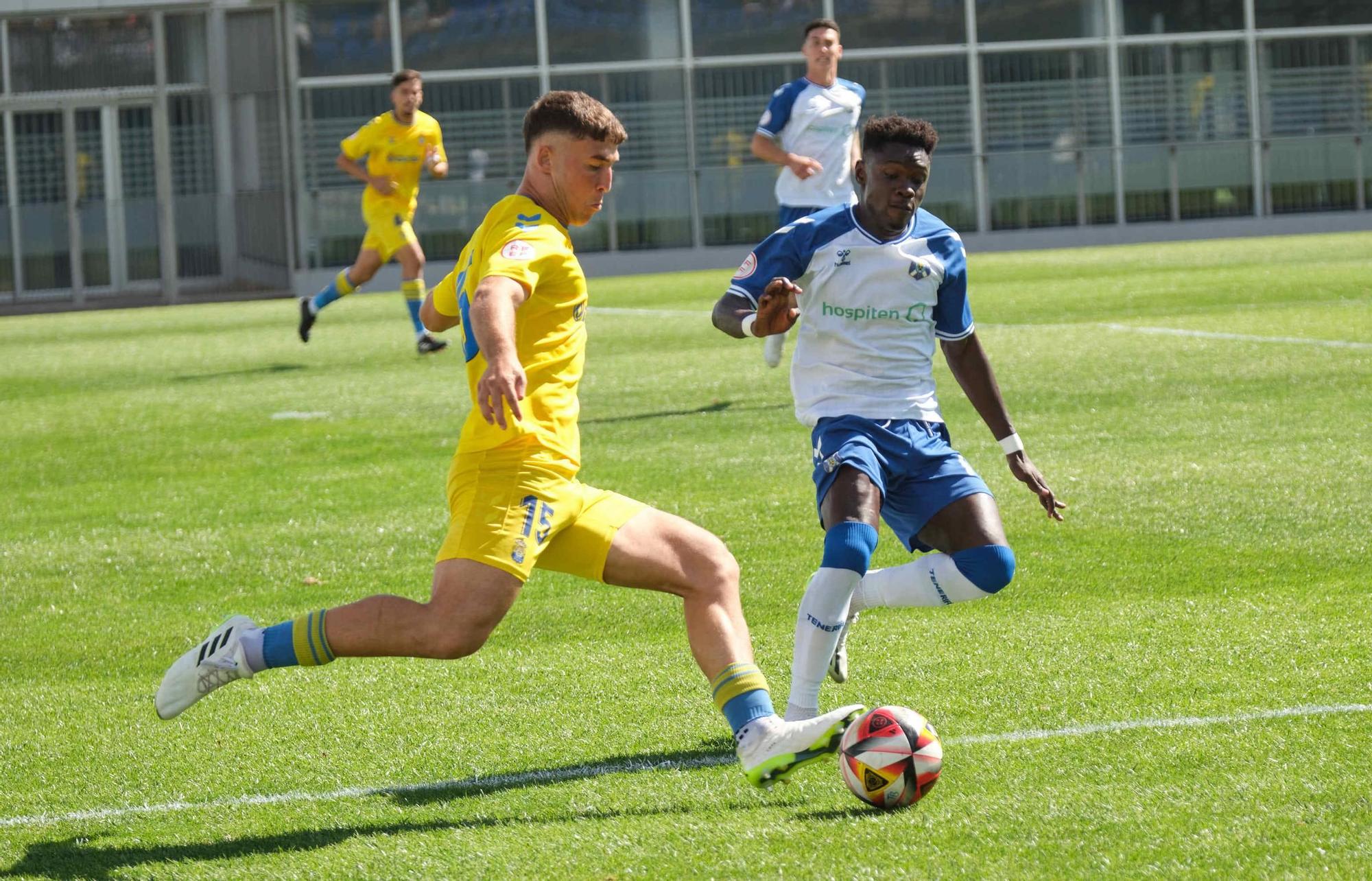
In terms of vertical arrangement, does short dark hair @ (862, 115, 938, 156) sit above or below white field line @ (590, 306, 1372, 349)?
above

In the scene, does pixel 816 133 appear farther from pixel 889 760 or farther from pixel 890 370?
pixel 889 760

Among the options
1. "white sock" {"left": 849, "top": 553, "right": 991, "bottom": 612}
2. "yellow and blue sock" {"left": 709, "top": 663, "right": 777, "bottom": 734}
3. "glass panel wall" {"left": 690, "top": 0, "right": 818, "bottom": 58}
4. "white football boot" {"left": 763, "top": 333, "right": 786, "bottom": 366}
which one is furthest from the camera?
"glass panel wall" {"left": 690, "top": 0, "right": 818, "bottom": 58}

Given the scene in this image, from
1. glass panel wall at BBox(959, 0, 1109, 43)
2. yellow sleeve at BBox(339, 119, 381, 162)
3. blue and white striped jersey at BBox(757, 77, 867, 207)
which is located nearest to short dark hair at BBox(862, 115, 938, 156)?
blue and white striped jersey at BBox(757, 77, 867, 207)

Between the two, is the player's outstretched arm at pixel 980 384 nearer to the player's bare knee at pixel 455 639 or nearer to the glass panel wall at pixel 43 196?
the player's bare knee at pixel 455 639

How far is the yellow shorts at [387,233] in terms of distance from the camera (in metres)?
16.7

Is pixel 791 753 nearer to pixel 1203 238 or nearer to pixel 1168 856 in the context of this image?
pixel 1168 856

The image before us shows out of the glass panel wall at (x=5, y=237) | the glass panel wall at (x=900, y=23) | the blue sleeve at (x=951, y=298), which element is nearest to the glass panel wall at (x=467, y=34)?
the glass panel wall at (x=900, y=23)

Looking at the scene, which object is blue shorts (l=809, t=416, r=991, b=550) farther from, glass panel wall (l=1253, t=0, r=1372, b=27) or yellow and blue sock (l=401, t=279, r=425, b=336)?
glass panel wall (l=1253, t=0, r=1372, b=27)

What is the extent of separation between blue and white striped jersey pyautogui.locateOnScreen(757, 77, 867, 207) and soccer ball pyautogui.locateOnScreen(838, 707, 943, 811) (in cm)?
848

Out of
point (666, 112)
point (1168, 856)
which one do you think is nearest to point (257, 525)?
point (1168, 856)

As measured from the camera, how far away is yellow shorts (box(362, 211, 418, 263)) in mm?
16719

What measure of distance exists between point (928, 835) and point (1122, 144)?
1168 inches

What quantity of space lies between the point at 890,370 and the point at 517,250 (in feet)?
4.67

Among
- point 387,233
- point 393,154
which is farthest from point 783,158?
point 393,154
